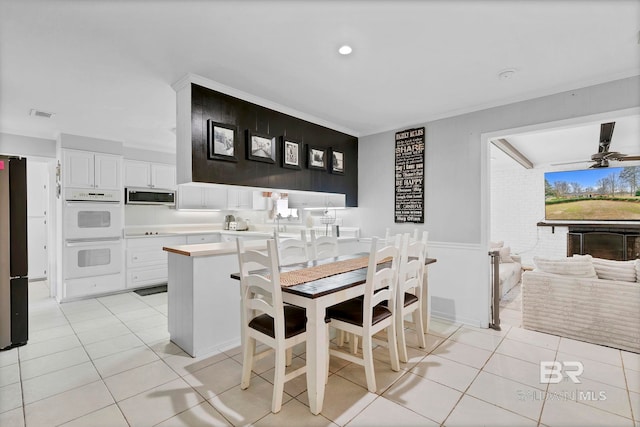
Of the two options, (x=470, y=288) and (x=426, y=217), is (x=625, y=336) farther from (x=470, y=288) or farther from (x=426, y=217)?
(x=426, y=217)

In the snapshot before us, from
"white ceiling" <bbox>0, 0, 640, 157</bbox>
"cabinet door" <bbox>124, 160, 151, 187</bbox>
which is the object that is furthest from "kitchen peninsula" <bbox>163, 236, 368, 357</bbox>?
"cabinet door" <bbox>124, 160, 151, 187</bbox>

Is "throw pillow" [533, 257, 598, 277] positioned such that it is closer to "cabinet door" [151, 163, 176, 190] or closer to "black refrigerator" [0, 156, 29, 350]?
"black refrigerator" [0, 156, 29, 350]

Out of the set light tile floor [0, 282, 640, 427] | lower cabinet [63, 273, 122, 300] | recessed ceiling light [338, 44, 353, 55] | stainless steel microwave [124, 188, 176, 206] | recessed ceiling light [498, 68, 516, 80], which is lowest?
light tile floor [0, 282, 640, 427]

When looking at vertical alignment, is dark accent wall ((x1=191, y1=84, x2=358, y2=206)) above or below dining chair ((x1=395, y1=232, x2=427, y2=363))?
above

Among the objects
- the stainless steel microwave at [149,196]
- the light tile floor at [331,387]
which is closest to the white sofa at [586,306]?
the light tile floor at [331,387]

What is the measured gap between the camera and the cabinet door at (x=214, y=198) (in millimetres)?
6039

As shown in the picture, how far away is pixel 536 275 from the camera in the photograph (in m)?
3.20

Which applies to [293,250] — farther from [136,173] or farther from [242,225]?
[136,173]

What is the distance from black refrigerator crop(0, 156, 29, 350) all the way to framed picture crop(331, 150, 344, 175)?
11.0 feet

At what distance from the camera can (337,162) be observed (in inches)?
169

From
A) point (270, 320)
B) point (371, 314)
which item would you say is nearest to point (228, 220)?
point (270, 320)

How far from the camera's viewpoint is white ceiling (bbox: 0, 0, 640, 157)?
6.00ft

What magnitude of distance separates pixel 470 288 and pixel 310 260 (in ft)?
6.29

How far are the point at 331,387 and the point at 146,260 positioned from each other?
4218 mm
